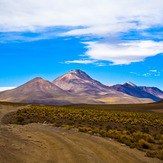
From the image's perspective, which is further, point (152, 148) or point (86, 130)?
point (86, 130)

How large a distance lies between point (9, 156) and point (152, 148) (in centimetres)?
1078

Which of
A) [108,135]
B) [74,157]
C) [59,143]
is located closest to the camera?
[74,157]

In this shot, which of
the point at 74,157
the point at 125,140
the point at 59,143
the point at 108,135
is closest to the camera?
the point at 74,157

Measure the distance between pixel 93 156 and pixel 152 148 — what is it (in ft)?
20.1

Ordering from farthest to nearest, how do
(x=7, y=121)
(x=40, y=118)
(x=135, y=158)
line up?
1. (x=40, y=118)
2. (x=7, y=121)
3. (x=135, y=158)

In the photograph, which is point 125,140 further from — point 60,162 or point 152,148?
point 60,162

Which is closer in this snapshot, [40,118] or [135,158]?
[135,158]

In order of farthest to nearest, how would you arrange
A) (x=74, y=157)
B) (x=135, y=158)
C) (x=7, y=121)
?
(x=7, y=121) < (x=135, y=158) < (x=74, y=157)

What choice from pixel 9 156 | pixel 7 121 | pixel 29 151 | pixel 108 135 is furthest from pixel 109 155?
pixel 7 121

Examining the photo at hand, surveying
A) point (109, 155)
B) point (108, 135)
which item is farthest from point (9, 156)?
point (108, 135)

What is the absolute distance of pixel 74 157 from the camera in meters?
11.8

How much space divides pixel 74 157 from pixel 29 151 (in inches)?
112

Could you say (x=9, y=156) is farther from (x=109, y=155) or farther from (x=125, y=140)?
(x=125, y=140)

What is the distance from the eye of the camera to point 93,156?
1228cm
